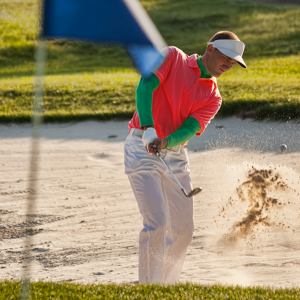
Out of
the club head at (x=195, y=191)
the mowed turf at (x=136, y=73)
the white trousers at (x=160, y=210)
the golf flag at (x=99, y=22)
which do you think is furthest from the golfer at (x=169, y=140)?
the mowed turf at (x=136, y=73)

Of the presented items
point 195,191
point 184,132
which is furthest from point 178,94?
point 195,191

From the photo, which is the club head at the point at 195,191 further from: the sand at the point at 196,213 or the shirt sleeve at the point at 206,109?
the sand at the point at 196,213

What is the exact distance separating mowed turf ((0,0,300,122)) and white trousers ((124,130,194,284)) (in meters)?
5.12

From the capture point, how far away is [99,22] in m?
2.80

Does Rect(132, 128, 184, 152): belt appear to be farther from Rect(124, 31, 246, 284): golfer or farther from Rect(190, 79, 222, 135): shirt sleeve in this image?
Rect(190, 79, 222, 135): shirt sleeve

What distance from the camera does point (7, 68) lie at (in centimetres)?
1645

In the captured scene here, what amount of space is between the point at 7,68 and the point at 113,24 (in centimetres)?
1453

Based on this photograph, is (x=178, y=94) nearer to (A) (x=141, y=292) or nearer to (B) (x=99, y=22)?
(B) (x=99, y=22)

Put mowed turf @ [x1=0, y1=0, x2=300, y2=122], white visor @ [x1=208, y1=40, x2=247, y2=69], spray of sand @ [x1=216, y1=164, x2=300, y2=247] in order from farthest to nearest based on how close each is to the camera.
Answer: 1. mowed turf @ [x1=0, y1=0, x2=300, y2=122]
2. spray of sand @ [x1=216, y1=164, x2=300, y2=247]
3. white visor @ [x1=208, y1=40, x2=247, y2=69]

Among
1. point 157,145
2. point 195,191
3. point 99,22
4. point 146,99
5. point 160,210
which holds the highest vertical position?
point 99,22

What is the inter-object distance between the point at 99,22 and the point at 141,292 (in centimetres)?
180

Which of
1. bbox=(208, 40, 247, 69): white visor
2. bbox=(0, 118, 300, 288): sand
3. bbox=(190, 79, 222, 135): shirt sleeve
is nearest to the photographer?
bbox=(208, 40, 247, 69): white visor

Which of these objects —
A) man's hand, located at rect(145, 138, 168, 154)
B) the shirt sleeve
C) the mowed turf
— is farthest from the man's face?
the mowed turf

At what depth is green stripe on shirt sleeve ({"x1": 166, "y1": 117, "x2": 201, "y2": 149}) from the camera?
3450mm
